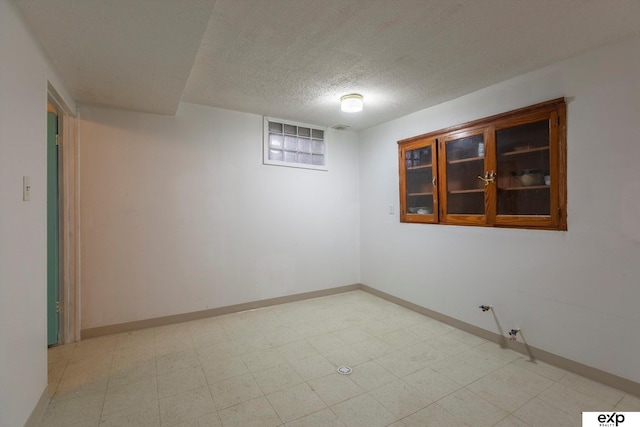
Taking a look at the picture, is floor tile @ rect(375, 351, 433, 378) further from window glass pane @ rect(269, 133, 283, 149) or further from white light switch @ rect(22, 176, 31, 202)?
window glass pane @ rect(269, 133, 283, 149)

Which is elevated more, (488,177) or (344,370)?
(488,177)

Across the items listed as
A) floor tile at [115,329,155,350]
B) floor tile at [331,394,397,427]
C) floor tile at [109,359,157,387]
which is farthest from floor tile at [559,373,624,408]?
floor tile at [115,329,155,350]

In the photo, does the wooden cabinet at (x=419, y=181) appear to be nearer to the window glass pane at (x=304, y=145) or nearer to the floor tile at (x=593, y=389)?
the window glass pane at (x=304, y=145)

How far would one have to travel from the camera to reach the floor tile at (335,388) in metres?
1.97

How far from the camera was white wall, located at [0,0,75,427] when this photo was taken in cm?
140

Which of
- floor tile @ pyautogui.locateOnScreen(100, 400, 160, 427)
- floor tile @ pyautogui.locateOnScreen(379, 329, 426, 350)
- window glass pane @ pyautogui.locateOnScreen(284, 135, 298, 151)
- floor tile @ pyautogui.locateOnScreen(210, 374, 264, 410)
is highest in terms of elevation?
window glass pane @ pyautogui.locateOnScreen(284, 135, 298, 151)

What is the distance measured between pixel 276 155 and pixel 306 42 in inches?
76.3

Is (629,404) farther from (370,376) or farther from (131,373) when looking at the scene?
(131,373)

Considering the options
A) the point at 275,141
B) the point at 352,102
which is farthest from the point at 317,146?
the point at 352,102

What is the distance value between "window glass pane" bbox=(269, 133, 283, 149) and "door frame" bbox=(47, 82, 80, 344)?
6.62 ft

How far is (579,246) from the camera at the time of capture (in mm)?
2252

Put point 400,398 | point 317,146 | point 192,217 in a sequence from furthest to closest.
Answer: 1. point 317,146
2. point 192,217
3. point 400,398

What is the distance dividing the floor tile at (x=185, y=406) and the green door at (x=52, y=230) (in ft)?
5.32

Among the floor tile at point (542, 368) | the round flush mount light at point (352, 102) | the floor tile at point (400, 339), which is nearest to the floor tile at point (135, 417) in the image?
the floor tile at point (400, 339)
